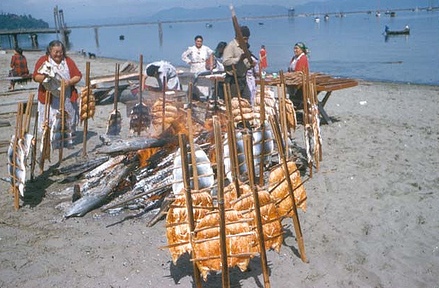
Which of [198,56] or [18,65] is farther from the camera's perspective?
[18,65]

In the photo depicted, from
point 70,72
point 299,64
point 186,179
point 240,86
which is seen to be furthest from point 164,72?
point 186,179

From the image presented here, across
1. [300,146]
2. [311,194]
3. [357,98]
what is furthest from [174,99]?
[357,98]

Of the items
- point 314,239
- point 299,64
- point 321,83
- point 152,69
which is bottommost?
point 314,239

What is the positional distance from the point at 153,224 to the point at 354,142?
5143mm

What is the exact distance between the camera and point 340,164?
289 inches

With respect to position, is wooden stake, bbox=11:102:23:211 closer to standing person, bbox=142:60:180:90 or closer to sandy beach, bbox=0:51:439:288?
sandy beach, bbox=0:51:439:288

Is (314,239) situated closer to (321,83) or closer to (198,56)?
(321,83)

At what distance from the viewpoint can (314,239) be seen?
489 cm

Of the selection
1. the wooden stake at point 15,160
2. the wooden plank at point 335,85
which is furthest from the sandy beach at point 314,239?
the wooden plank at point 335,85

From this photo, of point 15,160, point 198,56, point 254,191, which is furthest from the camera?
point 198,56

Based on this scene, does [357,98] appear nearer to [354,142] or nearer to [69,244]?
[354,142]

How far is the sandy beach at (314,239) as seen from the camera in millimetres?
4219

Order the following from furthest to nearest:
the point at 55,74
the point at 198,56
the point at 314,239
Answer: the point at 198,56 < the point at 55,74 < the point at 314,239

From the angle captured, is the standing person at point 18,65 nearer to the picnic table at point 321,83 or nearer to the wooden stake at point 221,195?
the picnic table at point 321,83
